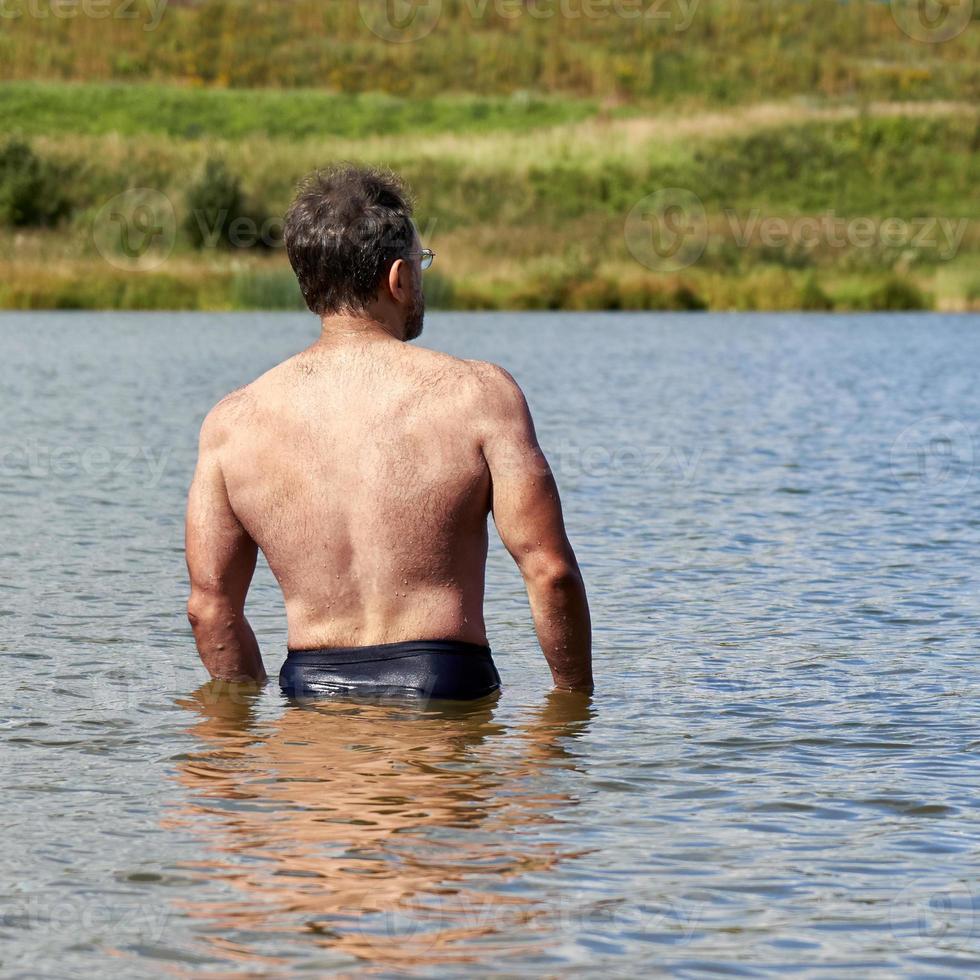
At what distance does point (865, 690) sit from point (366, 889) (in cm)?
291

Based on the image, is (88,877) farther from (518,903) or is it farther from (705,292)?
(705,292)

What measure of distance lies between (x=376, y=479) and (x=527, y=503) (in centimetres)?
39

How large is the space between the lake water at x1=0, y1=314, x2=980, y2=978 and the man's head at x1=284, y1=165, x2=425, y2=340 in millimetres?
1121

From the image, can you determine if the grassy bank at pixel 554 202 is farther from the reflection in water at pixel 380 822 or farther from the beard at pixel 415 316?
the beard at pixel 415 316

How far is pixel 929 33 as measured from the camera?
89938mm

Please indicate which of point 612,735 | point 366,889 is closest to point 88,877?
point 366,889

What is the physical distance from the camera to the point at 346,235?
466 centimetres

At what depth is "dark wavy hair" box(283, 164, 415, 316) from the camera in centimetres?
466
